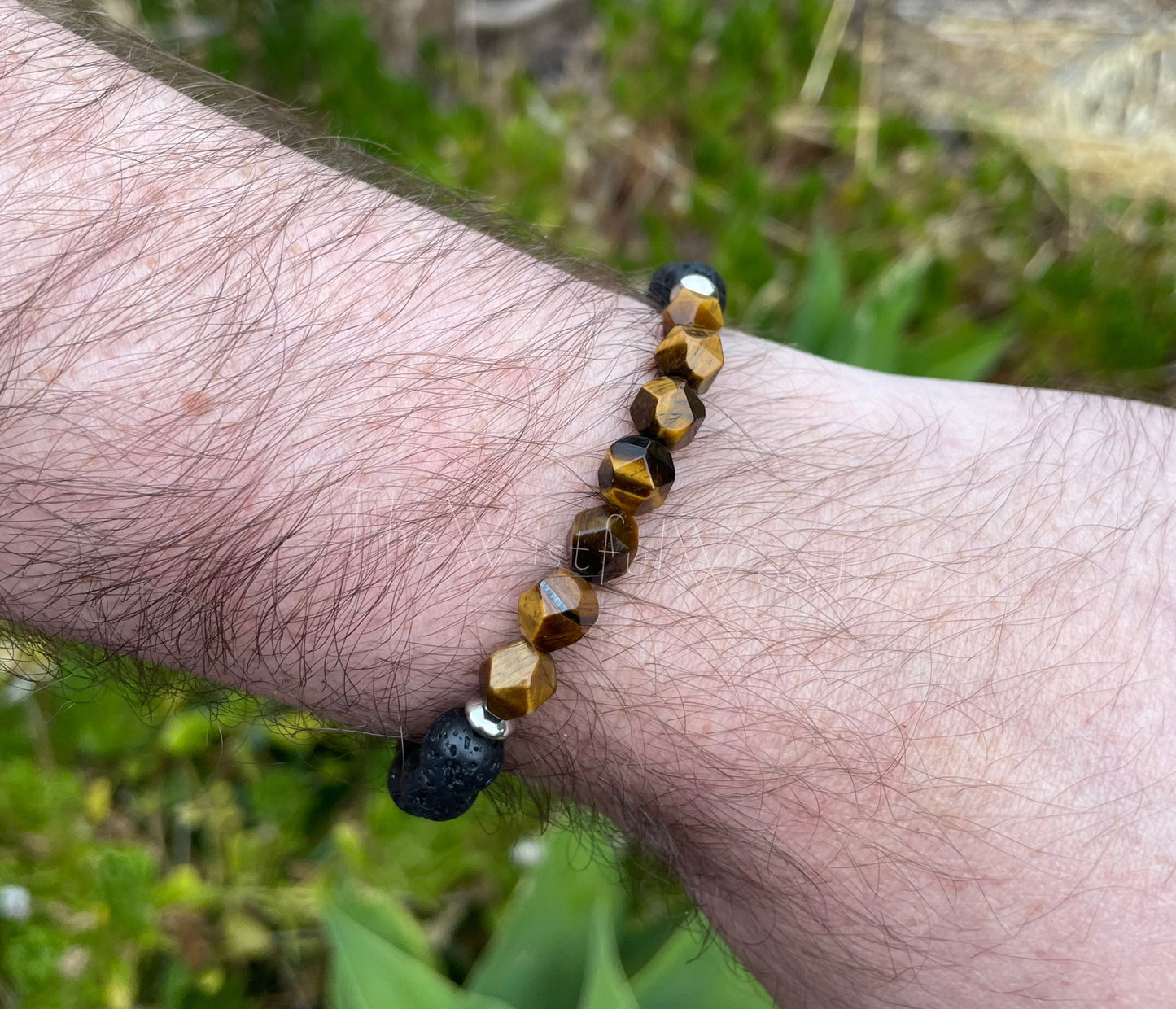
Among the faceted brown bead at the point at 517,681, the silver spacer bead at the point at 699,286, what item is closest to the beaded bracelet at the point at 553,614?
the faceted brown bead at the point at 517,681

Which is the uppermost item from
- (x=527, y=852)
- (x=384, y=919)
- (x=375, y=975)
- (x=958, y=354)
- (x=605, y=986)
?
(x=958, y=354)

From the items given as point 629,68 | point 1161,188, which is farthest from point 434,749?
point 1161,188

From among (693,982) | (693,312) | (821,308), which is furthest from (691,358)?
(821,308)

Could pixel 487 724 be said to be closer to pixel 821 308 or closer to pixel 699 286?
pixel 699 286

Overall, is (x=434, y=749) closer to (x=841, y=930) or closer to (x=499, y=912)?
(x=841, y=930)

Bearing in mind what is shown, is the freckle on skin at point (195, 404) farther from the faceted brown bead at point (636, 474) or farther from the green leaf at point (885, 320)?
the green leaf at point (885, 320)

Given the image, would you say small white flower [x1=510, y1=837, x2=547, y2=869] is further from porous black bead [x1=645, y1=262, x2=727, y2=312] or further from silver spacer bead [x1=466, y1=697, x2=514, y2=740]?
porous black bead [x1=645, y1=262, x2=727, y2=312]
